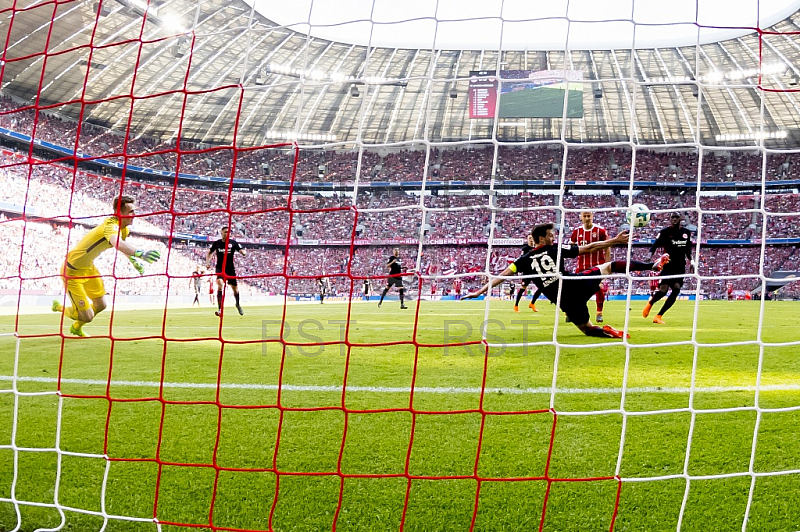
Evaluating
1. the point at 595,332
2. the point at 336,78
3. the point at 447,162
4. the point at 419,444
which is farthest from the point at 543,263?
the point at 447,162

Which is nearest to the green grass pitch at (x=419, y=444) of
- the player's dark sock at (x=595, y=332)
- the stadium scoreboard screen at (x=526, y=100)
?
the player's dark sock at (x=595, y=332)

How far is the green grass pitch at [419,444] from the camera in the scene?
2096 mm

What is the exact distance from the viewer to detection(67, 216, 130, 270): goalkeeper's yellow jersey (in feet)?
16.5

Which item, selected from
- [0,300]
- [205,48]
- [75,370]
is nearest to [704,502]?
[75,370]

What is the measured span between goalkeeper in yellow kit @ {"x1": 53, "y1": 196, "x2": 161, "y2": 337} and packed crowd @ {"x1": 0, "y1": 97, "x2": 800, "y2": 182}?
68.8ft

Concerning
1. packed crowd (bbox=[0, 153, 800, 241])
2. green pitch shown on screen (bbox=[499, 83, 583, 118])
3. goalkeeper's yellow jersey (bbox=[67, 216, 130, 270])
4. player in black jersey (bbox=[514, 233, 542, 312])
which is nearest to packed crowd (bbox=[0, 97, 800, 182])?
packed crowd (bbox=[0, 153, 800, 241])

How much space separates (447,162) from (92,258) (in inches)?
1050

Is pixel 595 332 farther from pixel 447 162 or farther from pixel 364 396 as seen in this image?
pixel 447 162

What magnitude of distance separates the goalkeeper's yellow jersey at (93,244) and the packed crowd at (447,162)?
21262 mm

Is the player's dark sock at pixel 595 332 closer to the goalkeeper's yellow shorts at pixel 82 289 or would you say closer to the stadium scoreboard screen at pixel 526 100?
the goalkeeper's yellow shorts at pixel 82 289

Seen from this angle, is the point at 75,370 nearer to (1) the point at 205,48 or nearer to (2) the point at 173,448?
(2) the point at 173,448

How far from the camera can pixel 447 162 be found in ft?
101

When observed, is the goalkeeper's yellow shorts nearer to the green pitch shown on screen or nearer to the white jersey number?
the white jersey number

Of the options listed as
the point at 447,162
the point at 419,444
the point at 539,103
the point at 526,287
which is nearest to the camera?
the point at 419,444
